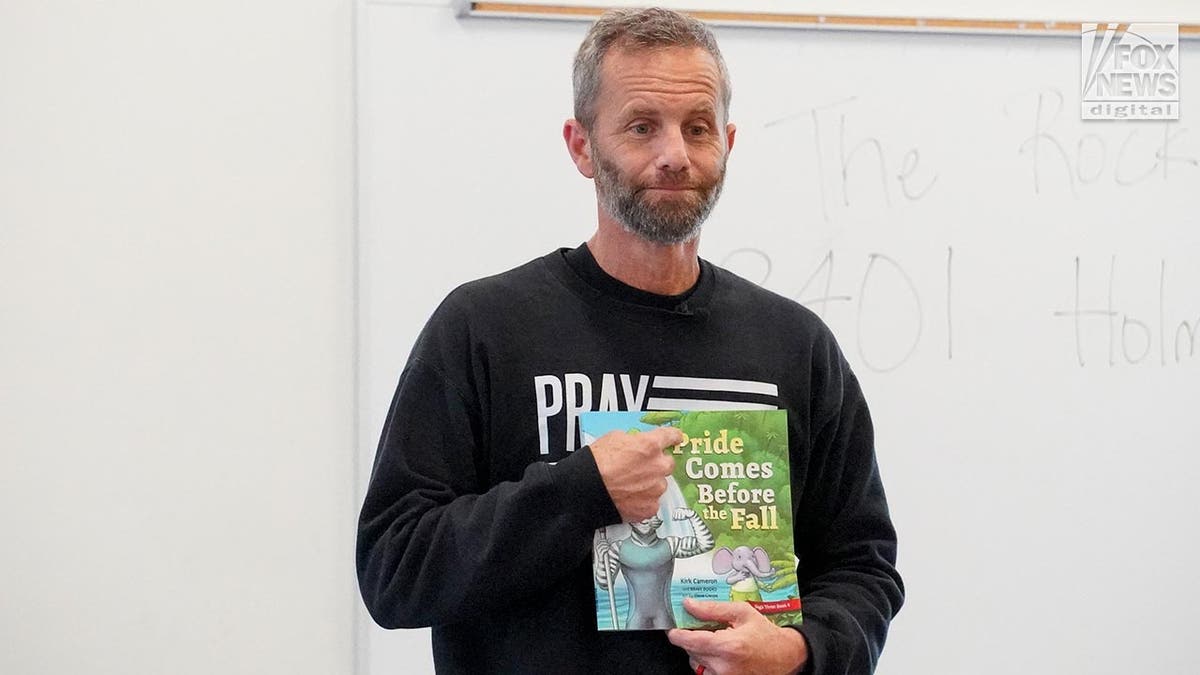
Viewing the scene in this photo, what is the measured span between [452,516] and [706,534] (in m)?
0.25

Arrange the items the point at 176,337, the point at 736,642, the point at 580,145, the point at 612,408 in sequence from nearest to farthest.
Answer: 1. the point at 736,642
2. the point at 612,408
3. the point at 580,145
4. the point at 176,337

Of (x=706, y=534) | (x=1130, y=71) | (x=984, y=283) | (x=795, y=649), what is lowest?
(x=795, y=649)

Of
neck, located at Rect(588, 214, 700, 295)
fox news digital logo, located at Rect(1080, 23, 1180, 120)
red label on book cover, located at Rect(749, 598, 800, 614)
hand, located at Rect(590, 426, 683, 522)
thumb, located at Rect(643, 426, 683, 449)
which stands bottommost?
red label on book cover, located at Rect(749, 598, 800, 614)

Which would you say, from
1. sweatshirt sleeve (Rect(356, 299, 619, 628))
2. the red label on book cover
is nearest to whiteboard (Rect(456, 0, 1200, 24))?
sweatshirt sleeve (Rect(356, 299, 619, 628))

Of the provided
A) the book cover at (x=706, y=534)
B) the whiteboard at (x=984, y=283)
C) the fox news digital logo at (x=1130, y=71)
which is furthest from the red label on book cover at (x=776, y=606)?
the fox news digital logo at (x=1130, y=71)

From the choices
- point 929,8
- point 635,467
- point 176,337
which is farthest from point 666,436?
point 929,8

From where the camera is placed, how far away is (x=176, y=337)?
1854mm

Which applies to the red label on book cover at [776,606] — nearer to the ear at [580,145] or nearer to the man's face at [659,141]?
the man's face at [659,141]

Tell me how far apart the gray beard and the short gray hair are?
91mm

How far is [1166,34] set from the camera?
2.06 m

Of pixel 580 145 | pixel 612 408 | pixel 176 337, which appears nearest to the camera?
pixel 612 408

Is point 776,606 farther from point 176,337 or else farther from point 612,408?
point 176,337

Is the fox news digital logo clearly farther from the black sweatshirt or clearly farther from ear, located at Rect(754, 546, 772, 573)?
ear, located at Rect(754, 546, 772, 573)

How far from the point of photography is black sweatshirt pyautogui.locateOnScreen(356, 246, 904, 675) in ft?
3.65
